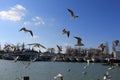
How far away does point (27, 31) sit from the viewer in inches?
679

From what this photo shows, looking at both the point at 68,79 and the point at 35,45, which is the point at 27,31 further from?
the point at 68,79

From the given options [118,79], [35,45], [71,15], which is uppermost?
[71,15]

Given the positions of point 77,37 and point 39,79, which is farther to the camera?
point 39,79

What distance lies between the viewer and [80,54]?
18350 centimetres

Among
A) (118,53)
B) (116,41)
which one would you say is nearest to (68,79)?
(116,41)

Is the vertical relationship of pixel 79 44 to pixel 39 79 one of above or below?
above

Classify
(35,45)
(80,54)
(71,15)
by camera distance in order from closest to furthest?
(71,15) < (35,45) < (80,54)

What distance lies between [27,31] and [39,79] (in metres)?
28.7

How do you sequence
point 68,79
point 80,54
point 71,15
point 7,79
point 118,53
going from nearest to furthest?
point 71,15 → point 7,79 → point 68,79 → point 118,53 → point 80,54

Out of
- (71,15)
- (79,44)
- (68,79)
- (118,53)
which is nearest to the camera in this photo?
(71,15)

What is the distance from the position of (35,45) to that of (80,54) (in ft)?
546

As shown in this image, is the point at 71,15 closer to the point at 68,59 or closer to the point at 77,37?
the point at 77,37

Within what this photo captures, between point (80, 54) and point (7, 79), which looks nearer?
point (7, 79)

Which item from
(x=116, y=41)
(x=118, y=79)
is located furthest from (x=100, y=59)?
(x=116, y=41)
